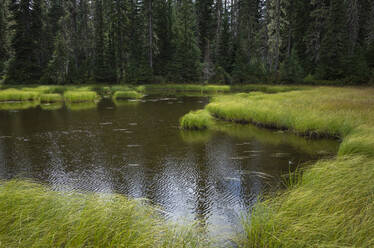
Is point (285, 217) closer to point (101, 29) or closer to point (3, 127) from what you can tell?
point (3, 127)

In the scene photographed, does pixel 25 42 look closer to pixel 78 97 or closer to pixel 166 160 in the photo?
pixel 78 97

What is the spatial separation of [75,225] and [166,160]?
222 inches

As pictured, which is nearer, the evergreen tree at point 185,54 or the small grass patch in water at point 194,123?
the small grass patch in water at point 194,123

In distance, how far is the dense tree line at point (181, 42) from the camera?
36094mm

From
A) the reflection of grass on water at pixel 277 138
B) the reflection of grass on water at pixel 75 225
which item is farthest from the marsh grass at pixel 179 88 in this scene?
the reflection of grass on water at pixel 75 225

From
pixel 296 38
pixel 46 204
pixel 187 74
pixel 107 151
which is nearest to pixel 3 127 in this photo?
pixel 107 151

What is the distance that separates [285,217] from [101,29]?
4857 centimetres

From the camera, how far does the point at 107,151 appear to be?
34.4ft

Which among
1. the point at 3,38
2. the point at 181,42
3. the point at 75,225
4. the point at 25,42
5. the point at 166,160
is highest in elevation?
the point at 3,38

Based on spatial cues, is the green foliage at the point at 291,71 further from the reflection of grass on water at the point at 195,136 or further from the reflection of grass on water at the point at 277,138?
the reflection of grass on water at the point at 195,136

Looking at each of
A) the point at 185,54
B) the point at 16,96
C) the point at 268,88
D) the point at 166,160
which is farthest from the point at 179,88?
the point at 166,160

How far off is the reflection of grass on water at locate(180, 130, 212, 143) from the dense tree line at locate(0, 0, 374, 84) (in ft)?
83.4

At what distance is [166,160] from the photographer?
9.39 metres

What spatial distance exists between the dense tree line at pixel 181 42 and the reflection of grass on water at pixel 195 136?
83.4ft
